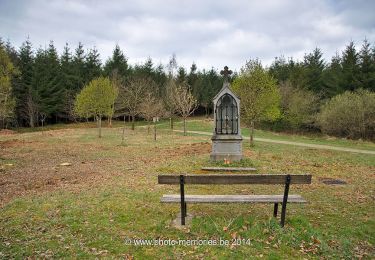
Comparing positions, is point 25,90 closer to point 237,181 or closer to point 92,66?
point 92,66

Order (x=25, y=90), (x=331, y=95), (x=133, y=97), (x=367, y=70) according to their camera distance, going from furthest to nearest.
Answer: (x=25, y=90), (x=331, y=95), (x=133, y=97), (x=367, y=70)

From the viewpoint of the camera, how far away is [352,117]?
29391 mm

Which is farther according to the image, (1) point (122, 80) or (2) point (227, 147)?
(1) point (122, 80)

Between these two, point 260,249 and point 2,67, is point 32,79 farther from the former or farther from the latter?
point 260,249

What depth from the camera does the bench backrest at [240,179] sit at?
592 cm

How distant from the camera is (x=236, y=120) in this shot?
1465cm

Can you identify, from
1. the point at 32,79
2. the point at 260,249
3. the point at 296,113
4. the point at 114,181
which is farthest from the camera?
the point at 32,79

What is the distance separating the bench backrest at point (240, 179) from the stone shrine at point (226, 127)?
829 centimetres

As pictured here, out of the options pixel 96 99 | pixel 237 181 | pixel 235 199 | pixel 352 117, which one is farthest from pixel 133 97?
pixel 237 181

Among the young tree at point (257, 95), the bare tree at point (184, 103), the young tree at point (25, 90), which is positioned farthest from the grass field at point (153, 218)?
the young tree at point (25, 90)

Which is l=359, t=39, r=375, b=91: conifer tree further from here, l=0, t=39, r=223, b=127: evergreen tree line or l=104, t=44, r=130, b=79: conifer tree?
l=104, t=44, r=130, b=79: conifer tree

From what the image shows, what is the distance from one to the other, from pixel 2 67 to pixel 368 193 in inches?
802

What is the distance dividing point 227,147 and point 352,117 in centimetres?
2103

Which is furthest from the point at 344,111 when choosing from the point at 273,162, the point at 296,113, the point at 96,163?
the point at 96,163
